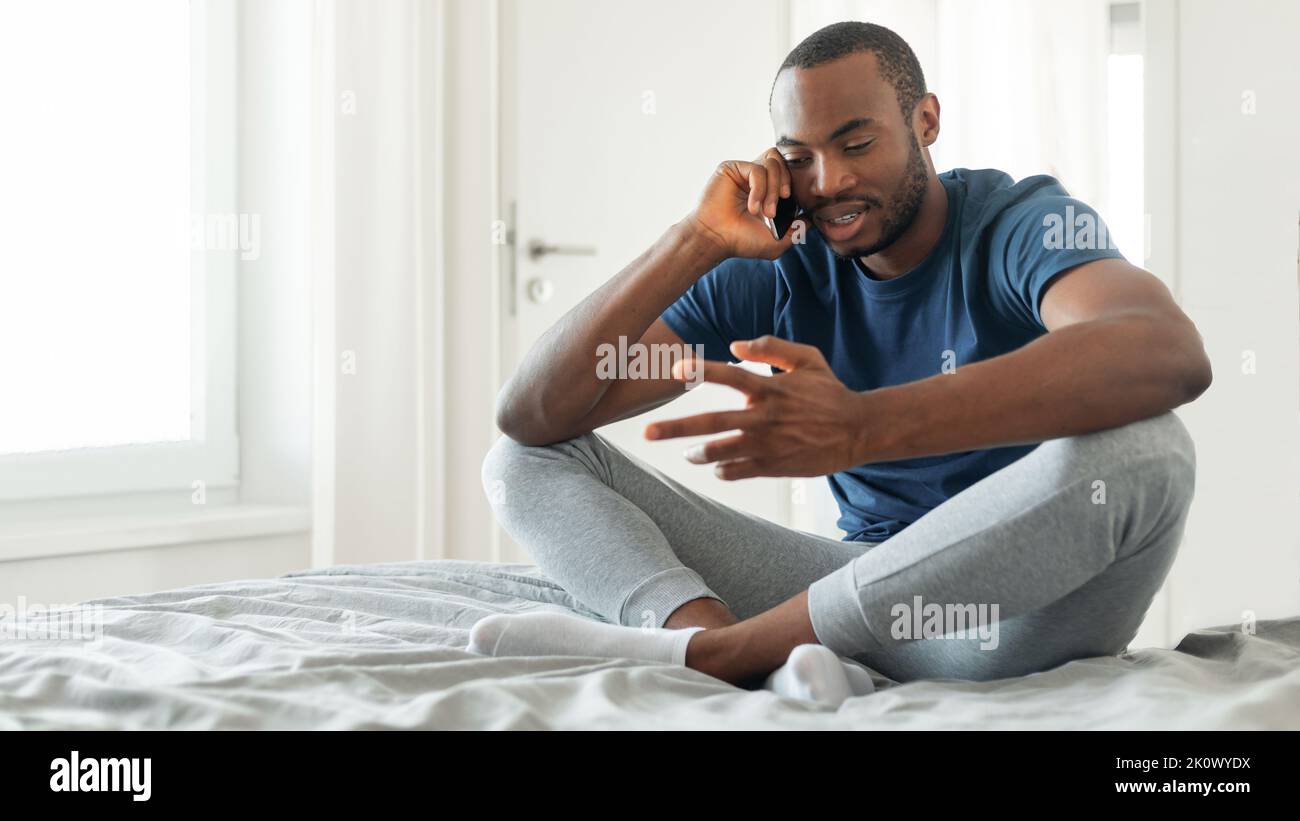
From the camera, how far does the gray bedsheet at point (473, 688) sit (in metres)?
0.86

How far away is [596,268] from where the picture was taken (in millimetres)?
2852

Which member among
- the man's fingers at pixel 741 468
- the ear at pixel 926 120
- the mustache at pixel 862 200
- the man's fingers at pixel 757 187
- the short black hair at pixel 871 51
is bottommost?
the man's fingers at pixel 741 468

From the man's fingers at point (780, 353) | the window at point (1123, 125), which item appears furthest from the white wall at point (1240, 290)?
the man's fingers at point (780, 353)

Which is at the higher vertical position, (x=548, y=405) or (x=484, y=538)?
(x=548, y=405)

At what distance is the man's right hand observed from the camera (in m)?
1.45

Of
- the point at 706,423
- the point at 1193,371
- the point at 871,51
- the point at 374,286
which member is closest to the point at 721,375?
the point at 706,423

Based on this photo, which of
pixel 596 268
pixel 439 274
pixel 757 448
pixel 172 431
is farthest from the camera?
pixel 596 268

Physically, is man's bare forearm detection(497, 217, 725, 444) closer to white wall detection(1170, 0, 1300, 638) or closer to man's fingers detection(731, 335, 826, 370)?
man's fingers detection(731, 335, 826, 370)

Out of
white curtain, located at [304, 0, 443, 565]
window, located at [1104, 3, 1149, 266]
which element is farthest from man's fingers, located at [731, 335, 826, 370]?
window, located at [1104, 3, 1149, 266]

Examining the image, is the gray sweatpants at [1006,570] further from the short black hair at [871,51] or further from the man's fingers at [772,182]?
the short black hair at [871,51]

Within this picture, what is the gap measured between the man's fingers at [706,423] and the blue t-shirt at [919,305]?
16.1 inches
